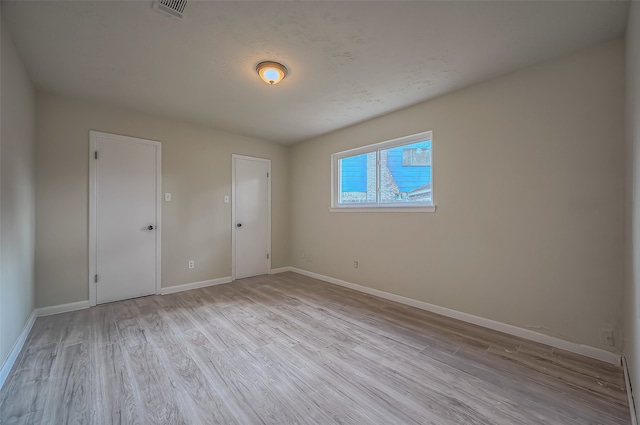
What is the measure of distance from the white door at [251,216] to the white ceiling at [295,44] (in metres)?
1.69

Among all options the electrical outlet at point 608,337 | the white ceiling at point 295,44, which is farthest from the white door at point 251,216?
the electrical outlet at point 608,337

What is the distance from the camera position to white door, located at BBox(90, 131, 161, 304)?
329cm

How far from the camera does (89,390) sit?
1715mm

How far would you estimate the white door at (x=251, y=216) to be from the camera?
15.0 ft

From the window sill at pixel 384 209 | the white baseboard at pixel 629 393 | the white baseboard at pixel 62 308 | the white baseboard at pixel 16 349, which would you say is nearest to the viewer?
the white baseboard at pixel 629 393

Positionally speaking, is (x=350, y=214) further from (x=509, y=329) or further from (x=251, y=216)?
(x=509, y=329)

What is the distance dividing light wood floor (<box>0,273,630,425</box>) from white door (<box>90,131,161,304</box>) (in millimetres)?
559

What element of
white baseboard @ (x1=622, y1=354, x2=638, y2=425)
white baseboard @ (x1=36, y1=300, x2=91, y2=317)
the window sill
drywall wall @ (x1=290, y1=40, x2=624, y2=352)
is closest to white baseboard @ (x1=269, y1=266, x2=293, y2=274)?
the window sill

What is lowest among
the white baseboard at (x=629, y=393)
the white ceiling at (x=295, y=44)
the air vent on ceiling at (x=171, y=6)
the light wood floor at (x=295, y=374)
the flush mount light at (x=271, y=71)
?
the light wood floor at (x=295, y=374)

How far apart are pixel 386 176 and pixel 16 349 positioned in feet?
13.5

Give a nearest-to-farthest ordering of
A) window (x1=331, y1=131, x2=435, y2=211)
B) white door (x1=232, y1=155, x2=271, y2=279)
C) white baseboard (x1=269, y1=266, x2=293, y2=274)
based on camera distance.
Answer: window (x1=331, y1=131, x2=435, y2=211) → white door (x1=232, y1=155, x2=271, y2=279) → white baseboard (x1=269, y1=266, x2=293, y2=274)

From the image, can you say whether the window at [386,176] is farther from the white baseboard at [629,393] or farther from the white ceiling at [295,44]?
the white baseboard at [629,393]

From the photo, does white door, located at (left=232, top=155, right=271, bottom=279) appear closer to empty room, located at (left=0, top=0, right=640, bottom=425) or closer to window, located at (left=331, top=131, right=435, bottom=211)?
empty room, located at (left=0, top=0, right=640, bottom=425)

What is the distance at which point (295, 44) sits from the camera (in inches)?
82.9
